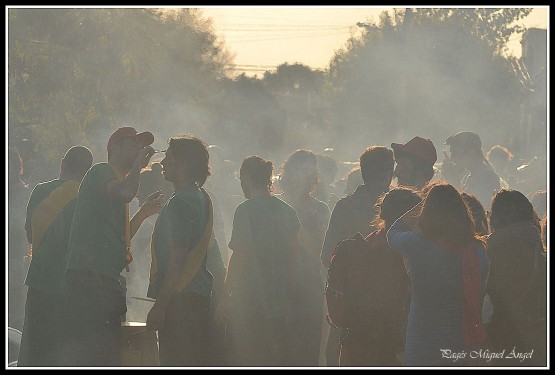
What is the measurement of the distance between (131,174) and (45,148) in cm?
1410

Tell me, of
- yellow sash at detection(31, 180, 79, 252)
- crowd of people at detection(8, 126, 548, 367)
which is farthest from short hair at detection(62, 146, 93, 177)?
yellow sash at detection(31, 180, 79, 252)

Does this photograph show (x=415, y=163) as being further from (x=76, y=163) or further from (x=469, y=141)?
(x=76, y=163)

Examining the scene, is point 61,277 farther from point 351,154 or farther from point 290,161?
point 351,154

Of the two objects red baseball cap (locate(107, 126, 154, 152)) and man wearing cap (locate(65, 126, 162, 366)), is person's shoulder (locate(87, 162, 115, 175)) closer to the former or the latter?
man wearing cap (locate(65, 126, 162, 366))

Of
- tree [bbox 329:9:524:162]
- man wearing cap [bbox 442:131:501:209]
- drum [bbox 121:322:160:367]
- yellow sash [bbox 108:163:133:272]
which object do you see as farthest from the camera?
tree [bbox 329:9:524:162]

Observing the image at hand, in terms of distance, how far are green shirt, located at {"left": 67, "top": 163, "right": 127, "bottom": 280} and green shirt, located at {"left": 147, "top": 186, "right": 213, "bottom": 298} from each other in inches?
12.6

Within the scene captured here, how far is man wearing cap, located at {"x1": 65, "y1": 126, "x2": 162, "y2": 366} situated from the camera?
20.3ft

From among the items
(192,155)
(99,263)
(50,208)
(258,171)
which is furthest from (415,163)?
(50,208)

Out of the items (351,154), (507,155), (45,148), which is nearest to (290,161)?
(507,155)

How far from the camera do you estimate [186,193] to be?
20.0ft

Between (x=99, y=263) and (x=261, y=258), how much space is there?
123 cm

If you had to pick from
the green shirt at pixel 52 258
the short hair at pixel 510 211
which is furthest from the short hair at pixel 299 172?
the short hair at pixel 510 211

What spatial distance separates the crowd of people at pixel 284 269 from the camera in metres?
5.29

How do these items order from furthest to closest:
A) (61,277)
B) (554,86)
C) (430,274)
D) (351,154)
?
(351,154) < (554,86) < (61,277) < (430,274)
